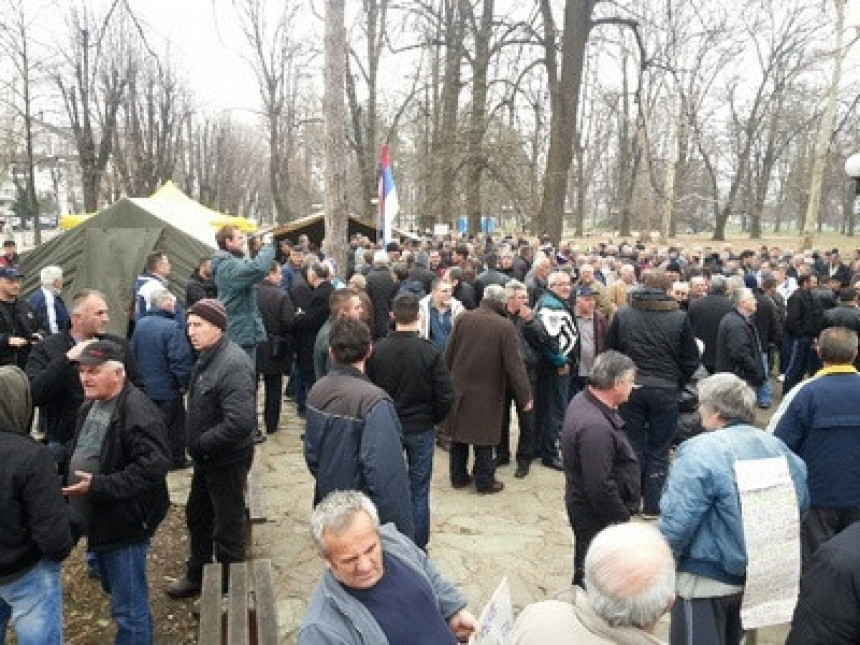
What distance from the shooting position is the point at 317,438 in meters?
3.68

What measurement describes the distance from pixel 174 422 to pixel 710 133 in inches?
1808

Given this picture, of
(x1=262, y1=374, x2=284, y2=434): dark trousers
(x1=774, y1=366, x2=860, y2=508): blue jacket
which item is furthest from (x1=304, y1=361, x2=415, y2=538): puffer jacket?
(x1=262, y1=374, x2=284, y2=434): dark trousers

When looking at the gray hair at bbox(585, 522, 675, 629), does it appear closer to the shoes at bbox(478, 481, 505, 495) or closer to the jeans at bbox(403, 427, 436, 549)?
the jeans at bbox(403, 427, 436, 549)

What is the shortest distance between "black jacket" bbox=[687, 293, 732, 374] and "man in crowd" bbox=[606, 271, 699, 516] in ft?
9.63

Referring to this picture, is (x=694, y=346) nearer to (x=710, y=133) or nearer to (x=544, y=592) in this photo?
(x=544, y=592)

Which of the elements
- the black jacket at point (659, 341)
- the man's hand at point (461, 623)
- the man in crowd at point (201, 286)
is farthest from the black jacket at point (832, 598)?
the man in crowd at point (201, 286)

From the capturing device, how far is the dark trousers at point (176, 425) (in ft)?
20.8

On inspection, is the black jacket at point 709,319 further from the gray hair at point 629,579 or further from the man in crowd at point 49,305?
the man in crowd at point 49,305

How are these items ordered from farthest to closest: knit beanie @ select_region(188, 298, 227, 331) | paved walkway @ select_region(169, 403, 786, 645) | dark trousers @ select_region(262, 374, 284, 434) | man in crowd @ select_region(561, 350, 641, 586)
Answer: dark trousers @ select_region(262, 374, 284, 434)
paved walkway @ select_region(169, 403, 786, 645)
knit beanie @ select_region(188, 298, 227, 331)
man in crowd @ select_region(561, 350, 641, 586)

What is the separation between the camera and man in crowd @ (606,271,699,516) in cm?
573

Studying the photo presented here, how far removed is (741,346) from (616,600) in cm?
603

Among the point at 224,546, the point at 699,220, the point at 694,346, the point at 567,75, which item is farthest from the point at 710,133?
the point at 224,546

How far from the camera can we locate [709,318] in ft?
28.3

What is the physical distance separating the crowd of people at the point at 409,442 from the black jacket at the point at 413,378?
0.05 ft
